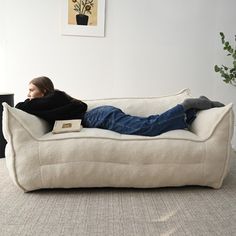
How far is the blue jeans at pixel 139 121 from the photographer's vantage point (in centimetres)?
199

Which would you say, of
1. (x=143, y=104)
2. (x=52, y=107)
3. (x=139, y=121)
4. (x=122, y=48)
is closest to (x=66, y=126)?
(x=52, y=107)

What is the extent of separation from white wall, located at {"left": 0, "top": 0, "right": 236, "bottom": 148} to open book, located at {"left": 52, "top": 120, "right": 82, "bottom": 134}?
57.2 inches

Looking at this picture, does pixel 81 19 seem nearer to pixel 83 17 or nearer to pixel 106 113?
pixel 83 17

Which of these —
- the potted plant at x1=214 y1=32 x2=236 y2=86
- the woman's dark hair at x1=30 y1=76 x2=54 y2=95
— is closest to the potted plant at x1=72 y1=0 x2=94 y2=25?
the woman's dark hair at x1=30 y1=76 x2=54 y2=95

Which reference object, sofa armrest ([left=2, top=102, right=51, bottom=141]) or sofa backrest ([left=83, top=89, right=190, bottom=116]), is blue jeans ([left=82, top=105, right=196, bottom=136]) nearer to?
sofa backrest ([left=83, top=89, right=190, bottom=116])

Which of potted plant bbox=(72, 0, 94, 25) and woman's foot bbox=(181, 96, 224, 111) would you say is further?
potted plant bbox=(72, 0, 94, 25)

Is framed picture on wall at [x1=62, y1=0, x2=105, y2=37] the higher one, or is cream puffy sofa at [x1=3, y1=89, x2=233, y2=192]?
framed picture on wall at [x1=62, y1=0, x2=105, y2=37]

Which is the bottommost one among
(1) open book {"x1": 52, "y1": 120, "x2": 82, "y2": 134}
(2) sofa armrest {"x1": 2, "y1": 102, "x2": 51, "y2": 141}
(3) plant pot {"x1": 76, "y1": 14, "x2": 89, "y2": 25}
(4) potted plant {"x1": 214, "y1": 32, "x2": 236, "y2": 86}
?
(1) open book {"x1": 52, "y1": 120, "x2": 82, "y2": 134}

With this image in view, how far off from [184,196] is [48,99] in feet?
3.61

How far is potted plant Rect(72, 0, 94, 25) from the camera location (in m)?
3.31

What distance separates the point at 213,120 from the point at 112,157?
0.68 m

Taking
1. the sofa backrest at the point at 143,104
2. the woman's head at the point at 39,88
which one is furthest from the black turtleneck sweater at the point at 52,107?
the sofa backrest at the point at 143,104

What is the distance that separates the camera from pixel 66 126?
1.99 metres

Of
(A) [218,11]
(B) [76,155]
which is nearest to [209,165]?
(B) [76,155]
